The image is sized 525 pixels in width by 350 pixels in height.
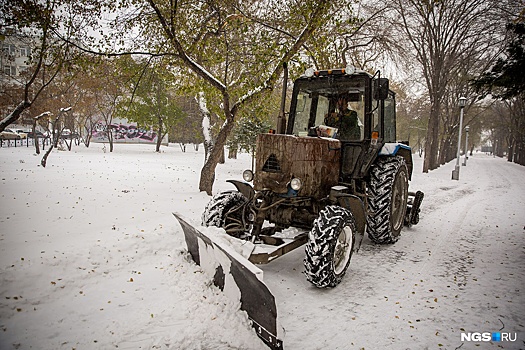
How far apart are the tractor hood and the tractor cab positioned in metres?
0.37

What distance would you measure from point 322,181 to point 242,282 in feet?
6.14

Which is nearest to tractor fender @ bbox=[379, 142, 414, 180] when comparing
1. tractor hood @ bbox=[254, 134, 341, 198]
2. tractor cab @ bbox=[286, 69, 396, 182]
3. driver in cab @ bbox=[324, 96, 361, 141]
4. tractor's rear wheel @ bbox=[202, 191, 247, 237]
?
tractor cab @ bbox=[286, 69, 396, 182]

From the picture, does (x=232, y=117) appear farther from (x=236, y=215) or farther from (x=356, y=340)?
(x=356, y=340)

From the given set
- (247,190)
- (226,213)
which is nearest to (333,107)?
(247,190)

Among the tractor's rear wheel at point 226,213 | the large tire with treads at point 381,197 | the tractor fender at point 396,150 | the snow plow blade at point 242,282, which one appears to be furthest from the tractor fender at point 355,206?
the snow plow blade at point 242,282

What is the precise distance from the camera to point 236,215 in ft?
15.3

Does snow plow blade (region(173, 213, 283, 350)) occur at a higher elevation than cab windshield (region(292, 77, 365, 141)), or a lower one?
lower

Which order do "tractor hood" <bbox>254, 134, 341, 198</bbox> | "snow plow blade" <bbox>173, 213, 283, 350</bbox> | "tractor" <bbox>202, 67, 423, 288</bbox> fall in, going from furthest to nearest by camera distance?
1. "tractor hood" <bbox>254, 134, 341, 198</bbox>
2. "tractor" <bbox>202, 67, 423, 288</bbox>
3. "snow plow blade" <bbox>173, 213, 283, 350</bbox>

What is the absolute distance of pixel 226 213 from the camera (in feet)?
14.9

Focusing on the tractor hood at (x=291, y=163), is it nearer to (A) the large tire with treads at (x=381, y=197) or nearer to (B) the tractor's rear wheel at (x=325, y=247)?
(B) the tractor's rear wheel at (x=325, y=247)

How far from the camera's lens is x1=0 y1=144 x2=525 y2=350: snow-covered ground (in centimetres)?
291

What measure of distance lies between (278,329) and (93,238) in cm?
362

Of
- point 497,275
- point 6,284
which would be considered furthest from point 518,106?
point 6,284

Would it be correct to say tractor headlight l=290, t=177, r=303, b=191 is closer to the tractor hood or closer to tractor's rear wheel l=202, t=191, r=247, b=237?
the tractor hood
